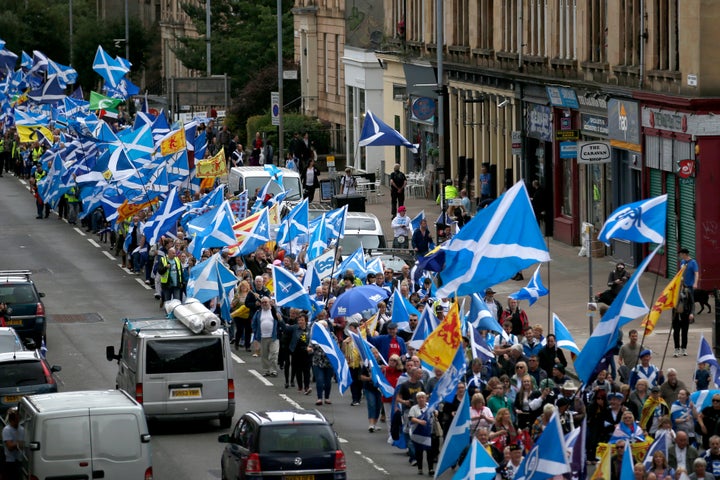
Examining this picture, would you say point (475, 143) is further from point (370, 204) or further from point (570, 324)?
point (570, 324)

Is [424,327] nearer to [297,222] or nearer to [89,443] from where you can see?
[89,443]

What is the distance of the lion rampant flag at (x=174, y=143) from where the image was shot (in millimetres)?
43719

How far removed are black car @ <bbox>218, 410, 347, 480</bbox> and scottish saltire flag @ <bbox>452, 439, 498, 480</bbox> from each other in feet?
6.12

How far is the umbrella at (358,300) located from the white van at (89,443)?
8.79m

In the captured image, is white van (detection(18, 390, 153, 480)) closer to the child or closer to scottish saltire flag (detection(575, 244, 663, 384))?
scottish saltire flag (detection(575, 244, 663, 384))

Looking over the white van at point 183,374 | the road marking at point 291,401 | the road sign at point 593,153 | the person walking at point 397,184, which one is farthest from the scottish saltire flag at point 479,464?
the person walking at point 397,184

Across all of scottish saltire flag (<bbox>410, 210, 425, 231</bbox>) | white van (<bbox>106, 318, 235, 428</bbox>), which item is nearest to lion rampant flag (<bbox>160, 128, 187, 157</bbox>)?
scottish saltire flag (<bbox>410, 210, 425, 231</bbox>)

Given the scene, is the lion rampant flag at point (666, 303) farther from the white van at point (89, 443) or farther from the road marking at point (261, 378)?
the road marking at point (261, 378)

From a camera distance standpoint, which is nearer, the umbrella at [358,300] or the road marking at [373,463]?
the road marking at [373,463]

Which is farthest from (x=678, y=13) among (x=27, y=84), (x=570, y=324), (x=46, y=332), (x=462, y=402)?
(x=27, y=84)

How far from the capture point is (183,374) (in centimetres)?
2611

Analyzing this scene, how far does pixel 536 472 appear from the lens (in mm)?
19047

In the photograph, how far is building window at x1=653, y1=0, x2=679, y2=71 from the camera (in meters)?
37.6

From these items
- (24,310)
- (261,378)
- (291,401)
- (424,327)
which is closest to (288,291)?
(261,378)
